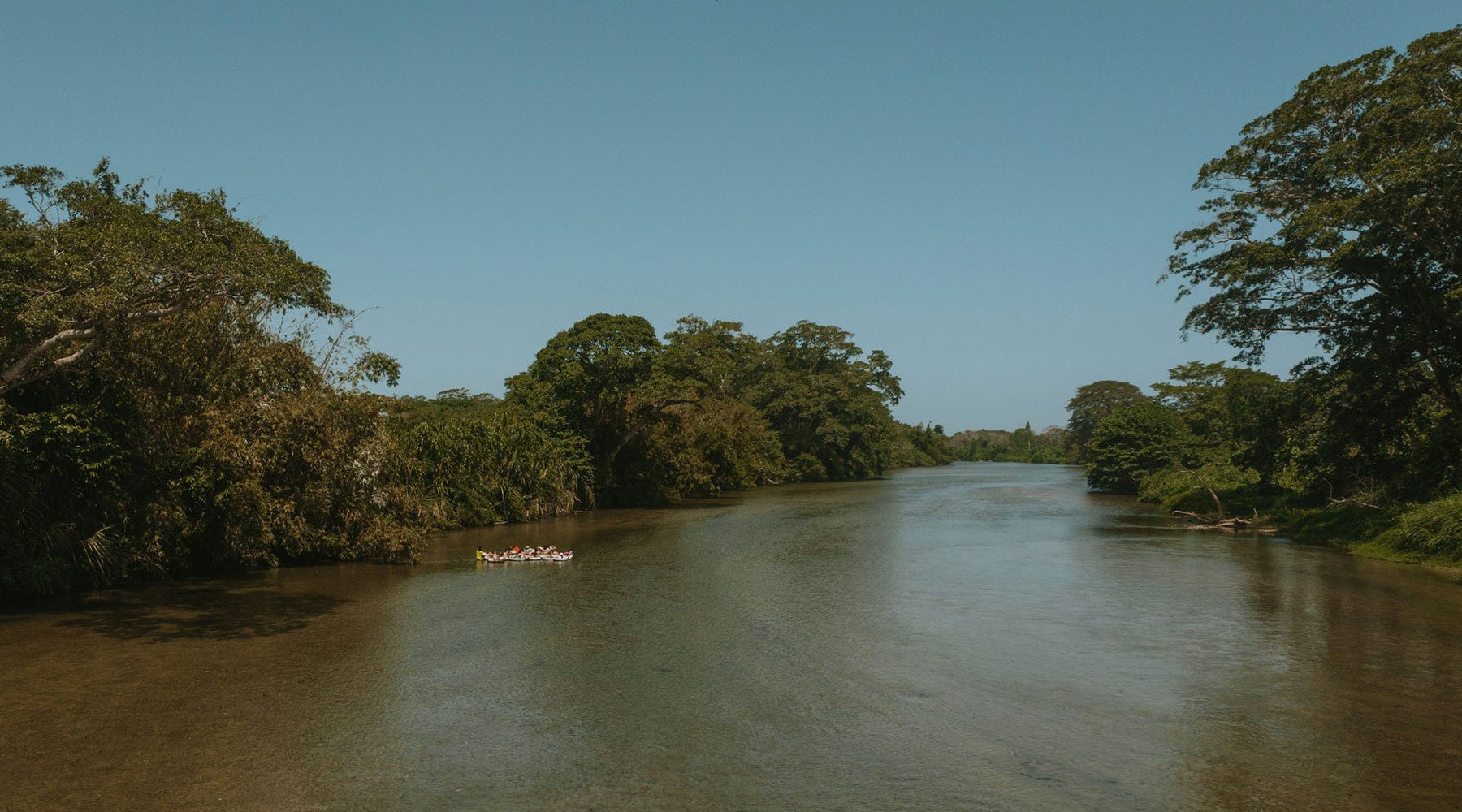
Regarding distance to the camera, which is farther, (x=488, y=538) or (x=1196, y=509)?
(x=1196, y=509)

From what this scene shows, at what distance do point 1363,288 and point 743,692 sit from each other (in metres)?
19.0

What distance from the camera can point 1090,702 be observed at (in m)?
7.63

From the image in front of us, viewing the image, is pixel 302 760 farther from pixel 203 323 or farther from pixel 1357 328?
pixel 1357 328

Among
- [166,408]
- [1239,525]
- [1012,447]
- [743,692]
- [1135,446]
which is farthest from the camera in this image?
[1012,447]

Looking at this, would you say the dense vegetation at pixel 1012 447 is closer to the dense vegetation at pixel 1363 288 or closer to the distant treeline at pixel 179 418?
the dense vegetation at pixel 1363 288

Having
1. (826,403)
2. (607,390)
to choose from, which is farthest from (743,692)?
(826,403)

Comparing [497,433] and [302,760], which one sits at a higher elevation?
[497,433]

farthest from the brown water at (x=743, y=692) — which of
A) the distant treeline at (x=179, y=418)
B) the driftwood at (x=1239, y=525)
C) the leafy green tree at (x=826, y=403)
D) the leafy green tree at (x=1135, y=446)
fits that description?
the leafy green tree at (x=826, y=403)

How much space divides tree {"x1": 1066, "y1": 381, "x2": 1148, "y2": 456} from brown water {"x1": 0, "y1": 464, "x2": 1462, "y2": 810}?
75.0m

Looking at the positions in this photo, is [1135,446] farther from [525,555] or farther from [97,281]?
[97,281]

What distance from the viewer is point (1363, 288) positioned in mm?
19594

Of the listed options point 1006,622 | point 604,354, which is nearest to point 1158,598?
point 1006,622

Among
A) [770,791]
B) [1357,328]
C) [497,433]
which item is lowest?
[770,791]

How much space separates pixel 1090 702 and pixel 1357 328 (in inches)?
650
